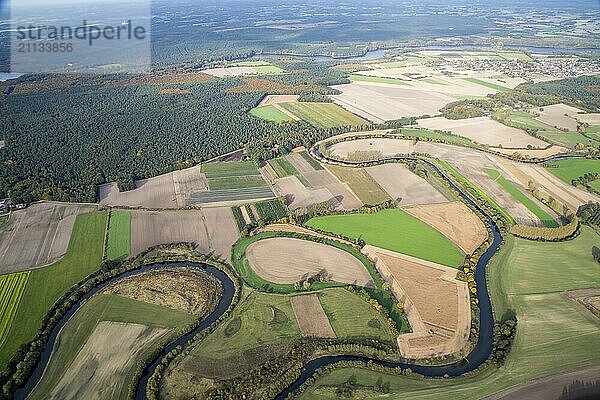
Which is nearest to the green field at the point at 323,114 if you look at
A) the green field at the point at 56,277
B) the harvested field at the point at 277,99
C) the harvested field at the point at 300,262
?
the harvested field at the point at 277,99

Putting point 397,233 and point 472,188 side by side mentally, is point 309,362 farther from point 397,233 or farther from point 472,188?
point 472,188

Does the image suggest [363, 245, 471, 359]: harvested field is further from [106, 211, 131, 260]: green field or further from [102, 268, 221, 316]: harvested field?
[106, 211, 131, 260]: green field

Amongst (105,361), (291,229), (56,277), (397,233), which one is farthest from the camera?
(291,229)

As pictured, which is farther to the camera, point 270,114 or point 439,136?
point 270,114

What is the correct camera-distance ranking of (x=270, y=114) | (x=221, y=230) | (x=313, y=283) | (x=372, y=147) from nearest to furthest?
(x=313, y=283)
(x=221, y=230)
(x=372, y=147)
(x=270, y=114)

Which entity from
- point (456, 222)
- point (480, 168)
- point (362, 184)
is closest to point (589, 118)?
point (480, 168)

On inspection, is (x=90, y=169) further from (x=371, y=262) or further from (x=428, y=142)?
(x=428, y=142)
